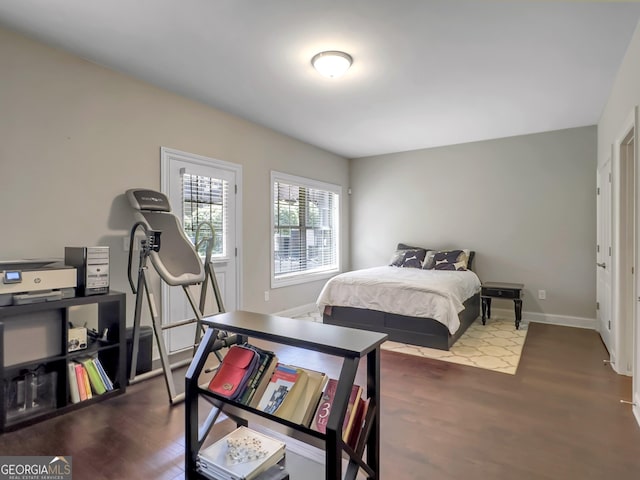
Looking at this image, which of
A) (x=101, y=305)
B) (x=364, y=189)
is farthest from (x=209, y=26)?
(x=364, y=189)

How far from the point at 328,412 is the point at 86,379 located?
206 centimetres

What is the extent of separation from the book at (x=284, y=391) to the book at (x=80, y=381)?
5.76 ft

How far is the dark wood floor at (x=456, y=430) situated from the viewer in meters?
1.76

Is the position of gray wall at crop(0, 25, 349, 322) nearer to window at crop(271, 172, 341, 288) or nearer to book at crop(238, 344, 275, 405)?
window at crop(271, 172, 341, 288)

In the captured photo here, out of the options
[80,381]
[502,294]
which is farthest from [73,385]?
[502,294]

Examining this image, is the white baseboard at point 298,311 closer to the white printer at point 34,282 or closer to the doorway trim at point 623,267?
the white printer at point 34,282

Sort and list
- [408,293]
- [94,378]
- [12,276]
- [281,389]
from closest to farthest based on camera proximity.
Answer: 1. [281,389]
2. [12,276]
3. [94,378]
4. [408,293]

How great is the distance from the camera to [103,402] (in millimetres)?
2443

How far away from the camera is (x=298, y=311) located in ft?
16.7

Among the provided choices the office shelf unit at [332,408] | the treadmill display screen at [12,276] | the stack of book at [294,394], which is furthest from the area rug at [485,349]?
the treadmill display screen at [12,276]

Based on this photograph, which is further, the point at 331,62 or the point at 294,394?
the point at 331,62

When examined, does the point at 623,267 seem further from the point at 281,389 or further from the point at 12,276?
the point at 12,276

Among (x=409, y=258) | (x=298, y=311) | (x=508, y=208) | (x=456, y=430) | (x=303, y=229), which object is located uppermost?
(x=508, y=208)

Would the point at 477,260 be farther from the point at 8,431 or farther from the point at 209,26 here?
the point at 8,431
